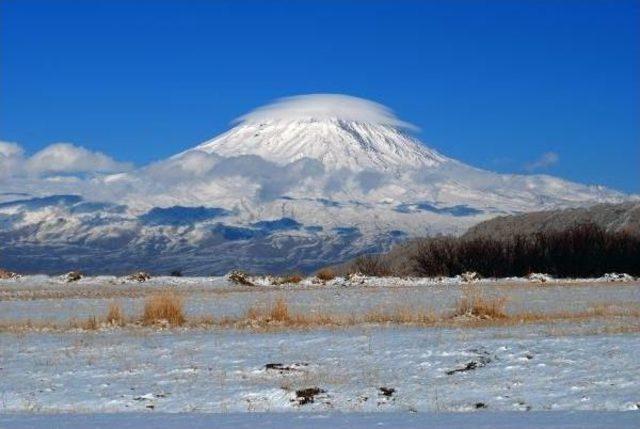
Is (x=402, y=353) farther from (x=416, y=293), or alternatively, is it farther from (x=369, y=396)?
(x=416, y=293)

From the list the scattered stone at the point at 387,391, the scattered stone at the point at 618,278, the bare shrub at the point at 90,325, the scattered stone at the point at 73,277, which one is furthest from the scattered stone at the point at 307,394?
the scattered stone at the point at 73,277

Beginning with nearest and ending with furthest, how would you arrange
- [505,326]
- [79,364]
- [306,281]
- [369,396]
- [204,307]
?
[369,396] < [79,364] < [505,326] < [204,307] < [306,281]

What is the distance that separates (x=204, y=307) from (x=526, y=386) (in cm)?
1681

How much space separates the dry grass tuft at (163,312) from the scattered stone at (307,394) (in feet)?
30.4

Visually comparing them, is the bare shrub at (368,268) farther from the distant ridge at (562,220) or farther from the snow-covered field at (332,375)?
the snow-covered field at (332,375)

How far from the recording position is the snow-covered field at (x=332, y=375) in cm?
1409

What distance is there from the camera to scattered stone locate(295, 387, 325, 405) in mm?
15047

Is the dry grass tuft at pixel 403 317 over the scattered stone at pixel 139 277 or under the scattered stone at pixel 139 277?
under

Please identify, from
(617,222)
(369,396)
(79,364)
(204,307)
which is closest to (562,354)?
(369,396)

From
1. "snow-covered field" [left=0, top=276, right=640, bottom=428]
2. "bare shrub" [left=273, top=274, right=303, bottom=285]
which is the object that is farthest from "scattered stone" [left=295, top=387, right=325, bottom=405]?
"bare shrub" [left=273, top=274, right=303, bottom=285]

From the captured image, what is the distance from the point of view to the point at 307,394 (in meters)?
15.3

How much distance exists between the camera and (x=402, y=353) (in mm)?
18047

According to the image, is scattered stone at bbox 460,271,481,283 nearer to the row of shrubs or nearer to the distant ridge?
the row of shrubs

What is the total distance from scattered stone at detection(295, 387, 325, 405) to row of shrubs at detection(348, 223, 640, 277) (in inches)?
1492
